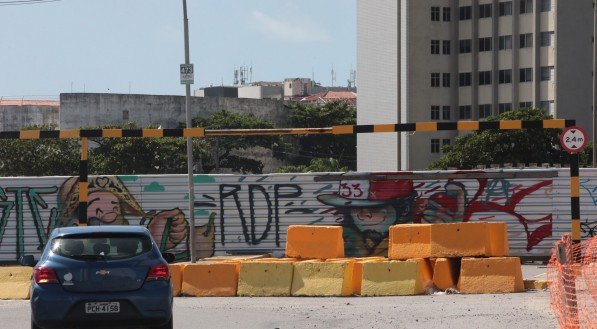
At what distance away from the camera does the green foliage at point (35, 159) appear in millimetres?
88312

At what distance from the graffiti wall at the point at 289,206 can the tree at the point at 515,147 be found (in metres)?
49.0

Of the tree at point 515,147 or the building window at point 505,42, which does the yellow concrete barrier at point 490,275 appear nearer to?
the tree at point 515,147

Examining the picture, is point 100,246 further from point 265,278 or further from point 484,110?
point 484,110

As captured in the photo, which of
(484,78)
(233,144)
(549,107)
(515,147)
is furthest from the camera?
(233,144)

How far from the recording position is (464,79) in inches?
3905

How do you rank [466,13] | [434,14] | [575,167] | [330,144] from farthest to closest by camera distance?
[330,144] < [466,13] < [434,14] < [575,167]

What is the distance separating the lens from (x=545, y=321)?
1550 cm

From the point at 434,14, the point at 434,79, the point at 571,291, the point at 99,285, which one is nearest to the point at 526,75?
the point at 434,79

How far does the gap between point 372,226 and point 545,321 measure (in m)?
9.76

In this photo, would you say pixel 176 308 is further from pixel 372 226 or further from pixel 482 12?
pixel 482 12

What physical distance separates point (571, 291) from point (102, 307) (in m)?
5.96

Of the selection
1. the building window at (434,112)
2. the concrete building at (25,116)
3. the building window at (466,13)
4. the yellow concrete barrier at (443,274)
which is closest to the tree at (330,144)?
the building window at (434,112)

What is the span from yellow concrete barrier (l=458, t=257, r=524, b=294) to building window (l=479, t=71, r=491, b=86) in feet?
261

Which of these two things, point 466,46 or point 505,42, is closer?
point 505,42
